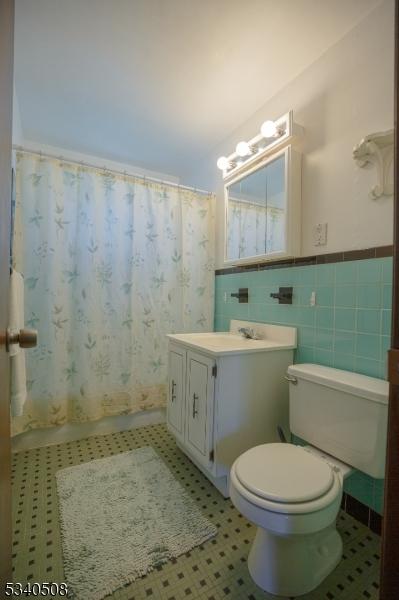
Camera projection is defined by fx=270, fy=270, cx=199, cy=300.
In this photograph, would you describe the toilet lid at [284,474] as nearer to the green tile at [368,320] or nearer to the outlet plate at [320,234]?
the green tile at [368,320]

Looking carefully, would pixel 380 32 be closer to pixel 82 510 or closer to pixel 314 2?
pixel 314 2

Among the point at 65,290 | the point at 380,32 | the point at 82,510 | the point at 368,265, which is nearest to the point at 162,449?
the point at 82,510

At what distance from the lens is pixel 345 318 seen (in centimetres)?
135

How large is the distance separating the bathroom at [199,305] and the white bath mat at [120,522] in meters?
0.01

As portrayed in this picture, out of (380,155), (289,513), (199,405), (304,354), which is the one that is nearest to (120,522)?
(199,405)

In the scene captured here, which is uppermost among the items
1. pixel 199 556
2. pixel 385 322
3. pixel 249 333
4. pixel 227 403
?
pixel 385 322

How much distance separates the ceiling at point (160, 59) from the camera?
1256 millimetres

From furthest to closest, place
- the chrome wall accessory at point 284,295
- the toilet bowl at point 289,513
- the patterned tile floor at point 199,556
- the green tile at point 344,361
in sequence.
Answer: the chrome wall accessory at point 284,295 < the green tile at point 344,361 < the patterned tile floor at point 199,556 < the toilet bowl at point 289,513

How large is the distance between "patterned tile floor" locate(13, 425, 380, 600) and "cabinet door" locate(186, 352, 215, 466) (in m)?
0.23

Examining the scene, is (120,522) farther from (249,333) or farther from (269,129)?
(269,129)

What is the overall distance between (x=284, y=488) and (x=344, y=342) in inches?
29.7

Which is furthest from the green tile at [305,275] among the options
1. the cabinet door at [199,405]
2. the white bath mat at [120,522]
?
the white bath mat at [120,522]

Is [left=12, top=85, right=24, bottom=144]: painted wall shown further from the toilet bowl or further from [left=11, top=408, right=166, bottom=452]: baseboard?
the toilet bowl

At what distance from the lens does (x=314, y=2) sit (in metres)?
1.22
